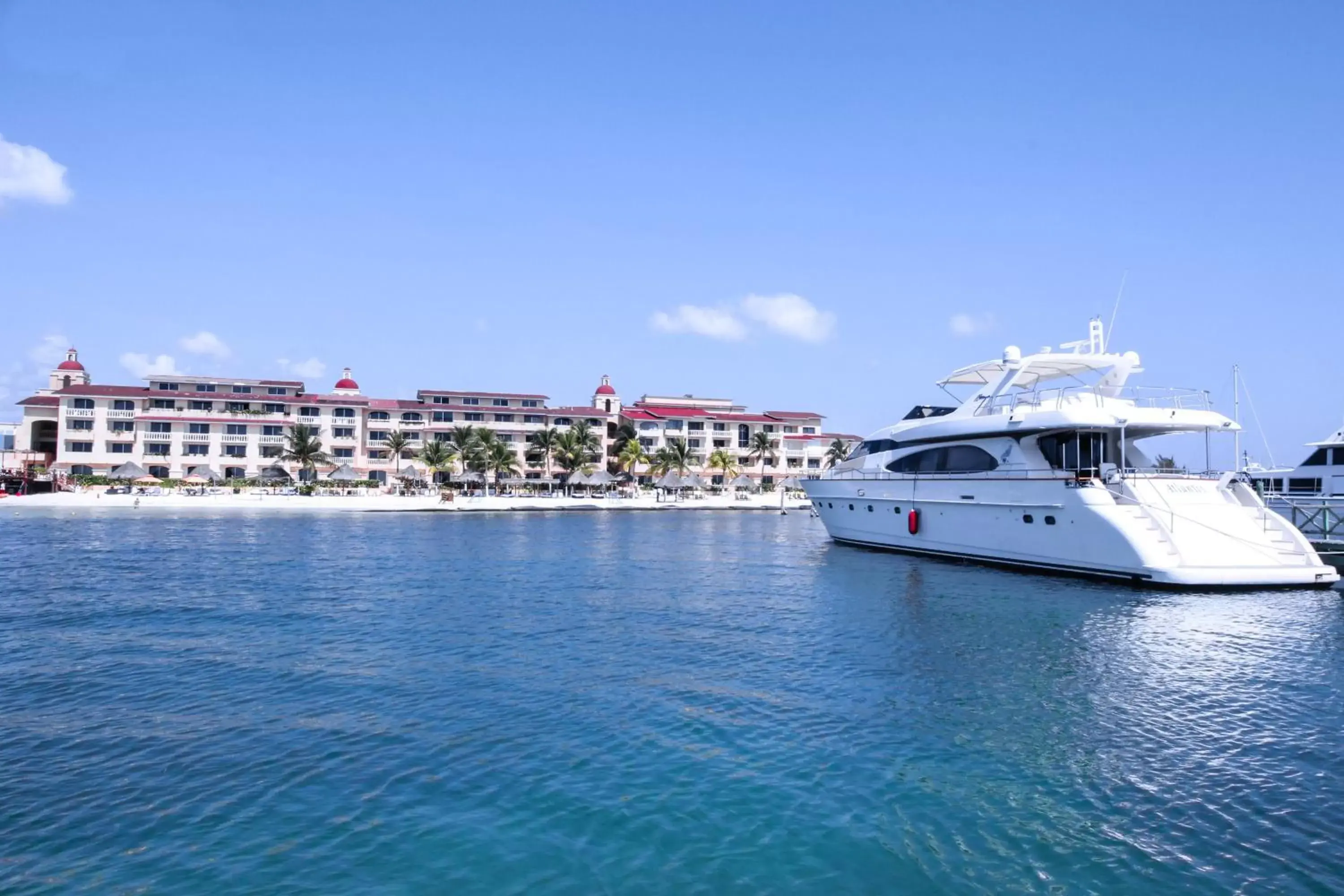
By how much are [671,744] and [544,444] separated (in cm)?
7730

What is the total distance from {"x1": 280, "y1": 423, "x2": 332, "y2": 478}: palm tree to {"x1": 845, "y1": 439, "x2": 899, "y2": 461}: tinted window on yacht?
193 ft

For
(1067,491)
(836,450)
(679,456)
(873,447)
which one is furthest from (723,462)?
(1067,491)

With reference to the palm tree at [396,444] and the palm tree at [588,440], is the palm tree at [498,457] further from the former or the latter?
the palm tree at [396,444]

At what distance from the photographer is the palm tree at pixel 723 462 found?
319 ft

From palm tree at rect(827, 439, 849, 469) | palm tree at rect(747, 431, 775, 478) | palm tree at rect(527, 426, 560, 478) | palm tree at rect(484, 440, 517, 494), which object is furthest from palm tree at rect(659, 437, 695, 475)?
palm tree at rect(827, 439, 849, 469)

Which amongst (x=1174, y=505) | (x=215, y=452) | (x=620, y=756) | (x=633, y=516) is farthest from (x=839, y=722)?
(x=215, y=452)

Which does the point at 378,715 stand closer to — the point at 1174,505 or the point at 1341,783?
the point at 1341,783

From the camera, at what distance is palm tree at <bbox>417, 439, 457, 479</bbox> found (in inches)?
3199

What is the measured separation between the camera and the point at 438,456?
81375mm

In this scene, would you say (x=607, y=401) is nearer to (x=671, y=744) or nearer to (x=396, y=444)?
(x=396, y=444)

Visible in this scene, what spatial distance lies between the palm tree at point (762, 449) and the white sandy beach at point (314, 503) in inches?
528

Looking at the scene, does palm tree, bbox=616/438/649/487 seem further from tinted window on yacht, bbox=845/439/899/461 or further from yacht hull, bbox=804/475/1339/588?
yacht hull, bbox=804/475/1339/588

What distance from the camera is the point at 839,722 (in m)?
12.4

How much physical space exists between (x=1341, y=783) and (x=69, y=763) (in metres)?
16.1
